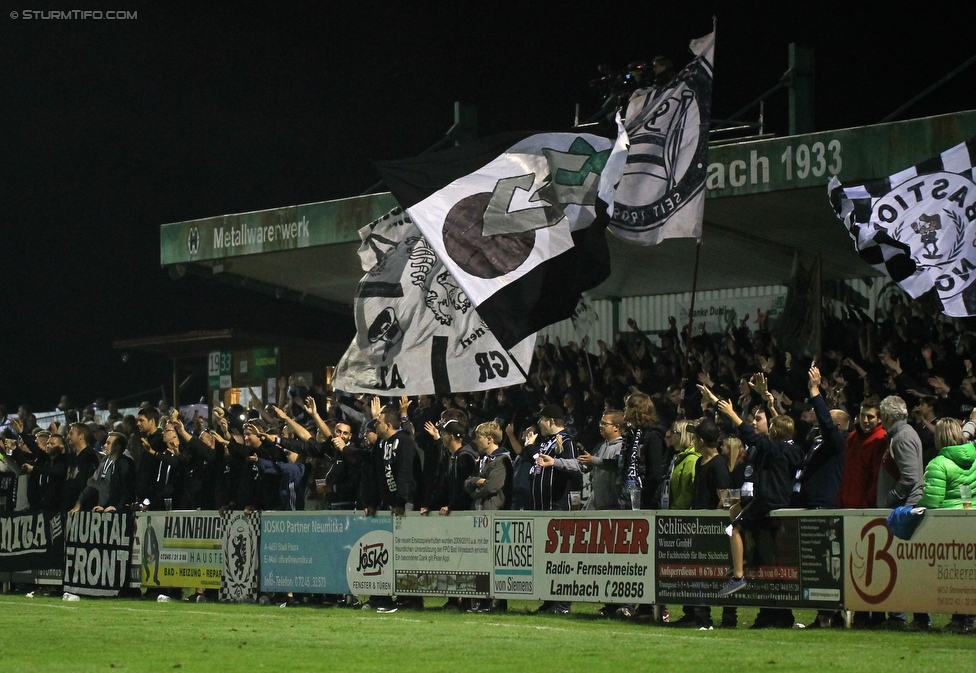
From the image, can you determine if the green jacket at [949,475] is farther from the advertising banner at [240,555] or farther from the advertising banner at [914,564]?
the advertising banner at [240,555]

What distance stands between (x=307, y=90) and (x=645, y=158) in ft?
69.2

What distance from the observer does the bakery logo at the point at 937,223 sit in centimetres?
1277

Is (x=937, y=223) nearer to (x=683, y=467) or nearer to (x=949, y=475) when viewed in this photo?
(x=949, y=475)

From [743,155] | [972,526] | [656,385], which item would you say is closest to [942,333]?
[743,155]

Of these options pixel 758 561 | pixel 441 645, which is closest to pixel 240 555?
pixel 441 645

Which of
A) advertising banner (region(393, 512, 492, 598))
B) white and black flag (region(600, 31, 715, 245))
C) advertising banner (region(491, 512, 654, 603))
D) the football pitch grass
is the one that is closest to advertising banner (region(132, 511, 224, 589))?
the football pitch grass

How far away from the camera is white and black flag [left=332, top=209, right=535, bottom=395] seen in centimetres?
1542

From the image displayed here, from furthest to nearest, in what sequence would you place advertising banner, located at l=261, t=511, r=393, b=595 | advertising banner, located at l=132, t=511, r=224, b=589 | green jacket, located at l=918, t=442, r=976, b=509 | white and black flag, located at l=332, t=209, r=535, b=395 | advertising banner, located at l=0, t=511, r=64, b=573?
1. advertising banner, located at l=0, t=511, r=64, b=573
2. advertising banner, located at l=132, t=511, r=224, b=589
3. advertising banner, located at l=261, t=511, r=393, b=595
4. white and black flag, located at l=332, t=209, r=535, b=395
5. green jacket, located at l=918, t=442, r=976, b=509

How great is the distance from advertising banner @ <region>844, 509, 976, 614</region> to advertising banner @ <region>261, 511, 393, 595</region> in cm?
602

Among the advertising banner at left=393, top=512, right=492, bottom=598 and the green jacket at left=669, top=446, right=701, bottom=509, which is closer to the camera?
the green jacket at left=669, top=446, right=701, bottom=509

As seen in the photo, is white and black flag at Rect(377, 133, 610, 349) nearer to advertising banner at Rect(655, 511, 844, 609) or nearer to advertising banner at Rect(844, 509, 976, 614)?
advertising banner at Rect(655, 511, 844, 609)

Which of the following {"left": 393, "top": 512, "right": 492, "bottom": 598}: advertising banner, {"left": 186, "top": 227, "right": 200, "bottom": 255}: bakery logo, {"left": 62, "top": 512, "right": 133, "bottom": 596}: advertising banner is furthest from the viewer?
{"left": 186, "top": 227, "right": 200, "bottom": 255}: bakery logo

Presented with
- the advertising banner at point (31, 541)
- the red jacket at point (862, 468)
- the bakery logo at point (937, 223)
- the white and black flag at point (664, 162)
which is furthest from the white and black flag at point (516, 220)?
the advertising banner at point (31, 541)

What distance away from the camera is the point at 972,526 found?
1150cm
